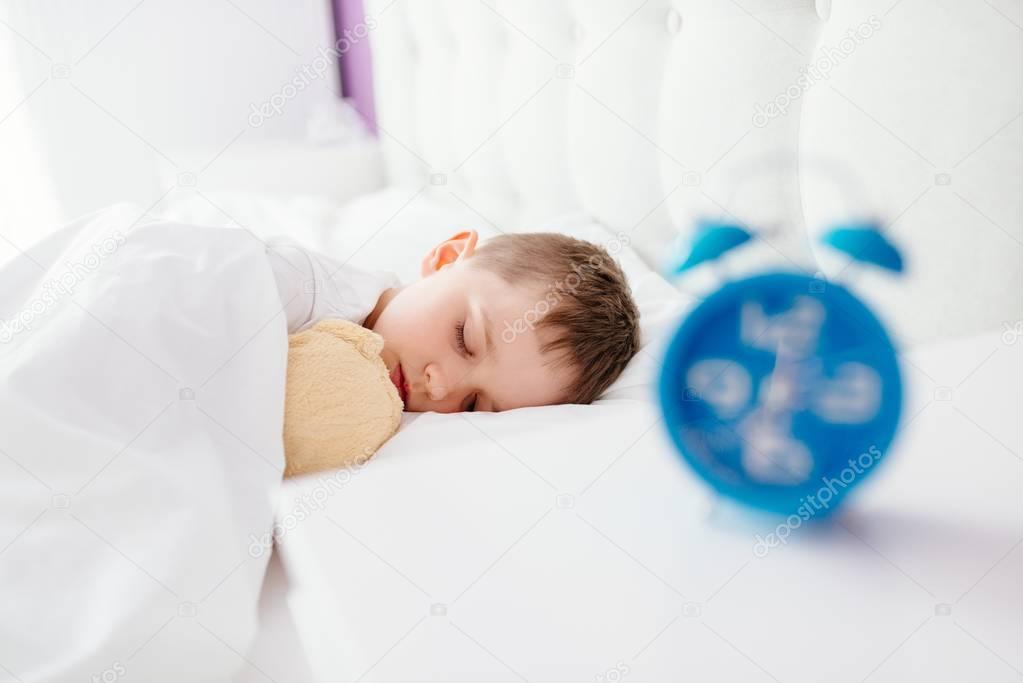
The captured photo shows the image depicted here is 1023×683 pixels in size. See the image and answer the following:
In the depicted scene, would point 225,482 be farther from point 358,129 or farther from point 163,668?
point 358,129

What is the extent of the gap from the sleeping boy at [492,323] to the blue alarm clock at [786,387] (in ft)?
1.51

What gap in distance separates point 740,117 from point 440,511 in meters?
0.82

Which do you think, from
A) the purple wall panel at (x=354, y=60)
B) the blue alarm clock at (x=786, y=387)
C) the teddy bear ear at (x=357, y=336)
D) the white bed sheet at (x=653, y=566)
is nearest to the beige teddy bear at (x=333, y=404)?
the teddy bear ear at (x=357, y=336)

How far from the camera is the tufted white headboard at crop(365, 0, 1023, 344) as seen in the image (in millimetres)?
832

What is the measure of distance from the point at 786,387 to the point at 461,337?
1.79ft

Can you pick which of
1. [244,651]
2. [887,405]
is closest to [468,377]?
[244,651]

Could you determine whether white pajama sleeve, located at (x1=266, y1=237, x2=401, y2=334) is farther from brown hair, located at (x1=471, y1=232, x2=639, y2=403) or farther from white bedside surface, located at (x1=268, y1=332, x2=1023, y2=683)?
white bedside surface, located at (x1=268, y1=332, x2=1023, y2=683)

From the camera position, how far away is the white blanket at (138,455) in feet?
1.75

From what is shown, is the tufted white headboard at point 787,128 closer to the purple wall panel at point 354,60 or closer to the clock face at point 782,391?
the clock face at point 782,391

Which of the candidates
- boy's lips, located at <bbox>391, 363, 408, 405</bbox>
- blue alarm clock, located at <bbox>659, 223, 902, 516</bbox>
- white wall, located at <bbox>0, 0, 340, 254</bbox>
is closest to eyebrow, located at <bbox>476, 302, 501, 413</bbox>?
boy's lips, located at <bbox>391, 363, 408, 405</bbox>

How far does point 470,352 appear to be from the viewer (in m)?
0.95

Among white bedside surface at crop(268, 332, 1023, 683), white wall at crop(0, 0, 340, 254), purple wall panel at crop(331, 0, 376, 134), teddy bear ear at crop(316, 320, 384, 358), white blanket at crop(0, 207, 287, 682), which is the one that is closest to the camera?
white bedside surface at crop(268, 332, 1023, 683)

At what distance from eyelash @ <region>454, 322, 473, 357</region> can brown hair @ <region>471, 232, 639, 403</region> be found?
7 centimetres

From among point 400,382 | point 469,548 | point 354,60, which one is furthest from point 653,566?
point 354,60
